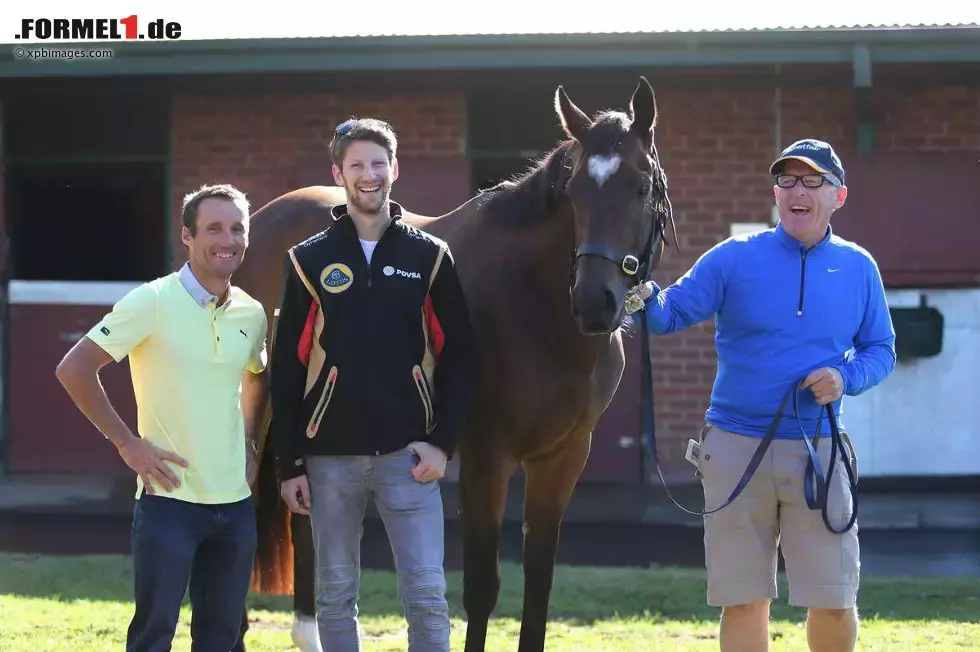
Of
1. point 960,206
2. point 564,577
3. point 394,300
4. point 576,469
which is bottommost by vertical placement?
point 564,577

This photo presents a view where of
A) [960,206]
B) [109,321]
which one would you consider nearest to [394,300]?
[109,321]

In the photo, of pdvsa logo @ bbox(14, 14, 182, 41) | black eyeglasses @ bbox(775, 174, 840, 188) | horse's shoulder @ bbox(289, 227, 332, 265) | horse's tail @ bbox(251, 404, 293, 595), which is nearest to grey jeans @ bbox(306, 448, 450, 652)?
horse's shoulder @ bbox(289, 227, 332, 265)

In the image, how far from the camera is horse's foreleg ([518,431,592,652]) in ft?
15.4

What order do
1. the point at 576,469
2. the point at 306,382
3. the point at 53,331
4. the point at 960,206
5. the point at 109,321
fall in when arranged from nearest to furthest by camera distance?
the point at 109,321 < the point at 306,382 < the point at 576,469 < the point at 960,206 < the point at 53,331

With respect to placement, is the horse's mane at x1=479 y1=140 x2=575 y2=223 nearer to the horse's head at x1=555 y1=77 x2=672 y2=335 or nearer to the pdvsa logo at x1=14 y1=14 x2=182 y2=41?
the horse's head at x1=555 y1=77 x2=672 y2=335

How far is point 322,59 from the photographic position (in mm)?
8711

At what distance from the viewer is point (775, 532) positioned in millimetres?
3881

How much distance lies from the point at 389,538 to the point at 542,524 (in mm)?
1245

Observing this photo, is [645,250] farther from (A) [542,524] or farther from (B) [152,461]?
(B) [152,461]

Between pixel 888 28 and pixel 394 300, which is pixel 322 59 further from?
pixel 394 300

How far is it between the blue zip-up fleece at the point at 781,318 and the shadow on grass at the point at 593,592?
2477 millimetres

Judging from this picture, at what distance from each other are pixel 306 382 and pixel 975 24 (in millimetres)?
6653

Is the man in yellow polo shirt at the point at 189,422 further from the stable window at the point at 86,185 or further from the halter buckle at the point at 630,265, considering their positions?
the stable window at the point at 86,185

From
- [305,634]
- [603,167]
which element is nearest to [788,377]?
[603,167]
